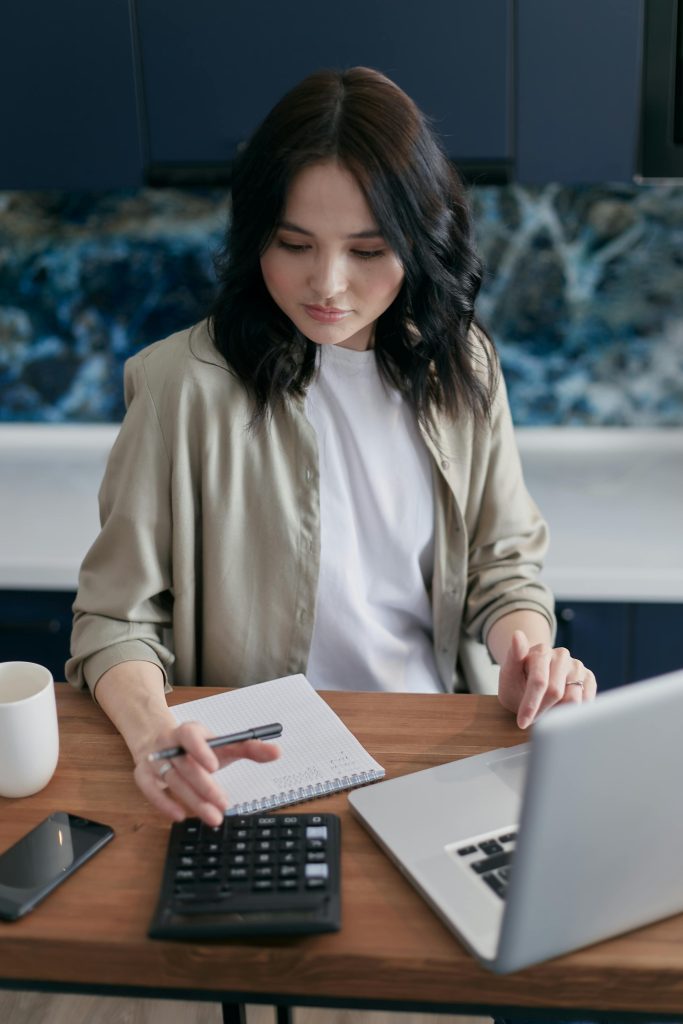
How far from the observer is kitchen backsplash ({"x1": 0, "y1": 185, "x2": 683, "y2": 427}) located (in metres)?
2.44

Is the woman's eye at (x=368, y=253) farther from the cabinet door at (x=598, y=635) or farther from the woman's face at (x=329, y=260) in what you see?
the cabinet door at (x=598, y=635)

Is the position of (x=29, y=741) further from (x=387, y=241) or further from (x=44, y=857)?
(x=387, y=241)

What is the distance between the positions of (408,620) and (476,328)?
451 mm

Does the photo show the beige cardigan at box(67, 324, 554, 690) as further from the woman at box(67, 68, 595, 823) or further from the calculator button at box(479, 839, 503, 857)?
the calculator button at box(479, 839, 503, 857)

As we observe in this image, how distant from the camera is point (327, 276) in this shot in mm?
1375

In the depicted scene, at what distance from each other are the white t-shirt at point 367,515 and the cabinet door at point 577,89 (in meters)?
0.62

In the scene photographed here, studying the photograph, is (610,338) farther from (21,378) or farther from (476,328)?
(21,378)

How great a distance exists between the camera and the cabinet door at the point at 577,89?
1.90m

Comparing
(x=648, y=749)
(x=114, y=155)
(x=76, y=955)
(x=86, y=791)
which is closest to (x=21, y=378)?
(x=114, y=155)

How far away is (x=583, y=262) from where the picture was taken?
2.46 metres

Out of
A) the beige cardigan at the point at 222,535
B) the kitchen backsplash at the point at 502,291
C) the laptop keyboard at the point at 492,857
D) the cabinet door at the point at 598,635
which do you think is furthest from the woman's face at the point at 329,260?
Result: the kitchen backsplash at the point at 502,291

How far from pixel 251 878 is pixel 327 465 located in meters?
0.73

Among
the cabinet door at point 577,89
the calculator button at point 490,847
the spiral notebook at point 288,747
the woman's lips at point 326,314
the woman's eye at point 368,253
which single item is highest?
the cabinet door at point 577,89

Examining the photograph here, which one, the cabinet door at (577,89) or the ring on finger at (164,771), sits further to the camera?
the cabinet door at (577,89)
